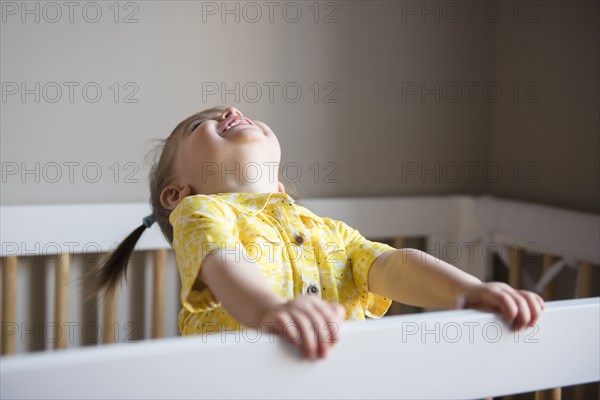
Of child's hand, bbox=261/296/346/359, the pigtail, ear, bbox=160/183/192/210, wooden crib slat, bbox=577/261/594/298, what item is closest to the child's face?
ear, bbox=160/183/192/210

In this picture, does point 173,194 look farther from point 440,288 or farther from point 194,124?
point 440,288

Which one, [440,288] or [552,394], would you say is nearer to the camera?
[440,288]

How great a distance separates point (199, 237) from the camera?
0.71 metres

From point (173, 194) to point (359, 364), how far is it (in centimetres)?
42

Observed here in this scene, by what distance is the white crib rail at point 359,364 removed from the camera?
1.59 ft

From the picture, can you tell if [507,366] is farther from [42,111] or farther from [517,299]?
[42,111]

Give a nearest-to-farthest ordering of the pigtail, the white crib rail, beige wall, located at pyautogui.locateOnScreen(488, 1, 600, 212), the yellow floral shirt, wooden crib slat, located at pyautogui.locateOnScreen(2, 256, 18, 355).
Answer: the white crib rail < the yellow floral shirt < the pigtail < wooden crib slat, located at pyautogui.locateOnScreen(2, 256, 18, 355) < beige wall, located at pyautogui.locateOnScreen(488, 1, 600, 212)

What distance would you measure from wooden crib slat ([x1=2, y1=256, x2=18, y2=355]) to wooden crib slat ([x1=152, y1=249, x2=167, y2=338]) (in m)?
0.23

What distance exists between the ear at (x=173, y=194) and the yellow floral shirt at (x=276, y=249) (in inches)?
3.2

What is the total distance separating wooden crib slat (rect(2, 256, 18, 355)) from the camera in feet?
3.68

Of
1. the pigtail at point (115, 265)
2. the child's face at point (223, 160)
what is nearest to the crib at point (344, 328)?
the pigtail at point (115, 265)

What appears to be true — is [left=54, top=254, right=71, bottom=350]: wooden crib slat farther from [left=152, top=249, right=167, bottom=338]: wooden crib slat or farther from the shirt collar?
the shirt collar

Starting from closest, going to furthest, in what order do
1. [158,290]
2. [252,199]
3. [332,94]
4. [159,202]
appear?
[252,199] → [159,202] → [158,290] → [332,94]

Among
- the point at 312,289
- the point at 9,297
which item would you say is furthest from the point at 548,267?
the point at 9,297
